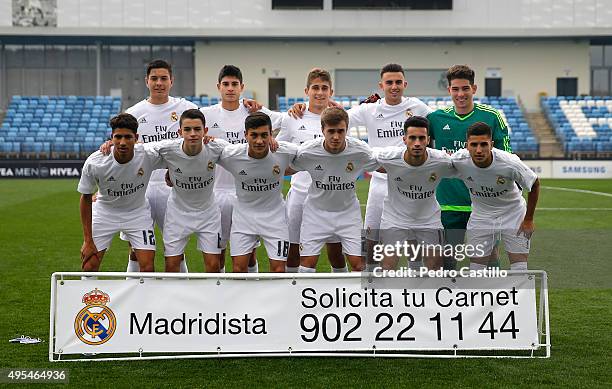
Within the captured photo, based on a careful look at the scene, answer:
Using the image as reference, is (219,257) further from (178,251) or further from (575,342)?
(575,342)

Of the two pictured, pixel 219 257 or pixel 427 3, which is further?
pixel 427 3

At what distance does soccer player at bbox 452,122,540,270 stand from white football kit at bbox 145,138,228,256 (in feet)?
6.49

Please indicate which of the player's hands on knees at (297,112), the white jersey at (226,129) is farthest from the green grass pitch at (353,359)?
the player's hands on knees at (297,112)

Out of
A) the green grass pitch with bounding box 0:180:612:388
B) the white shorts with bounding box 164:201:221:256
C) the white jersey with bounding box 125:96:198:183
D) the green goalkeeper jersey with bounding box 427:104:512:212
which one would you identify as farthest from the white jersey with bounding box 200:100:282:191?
the green grass pitch with bounding box 0:180:612:388

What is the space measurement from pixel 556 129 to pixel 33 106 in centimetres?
2124

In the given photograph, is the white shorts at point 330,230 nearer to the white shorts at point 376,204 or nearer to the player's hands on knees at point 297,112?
the white shorts at point 376,204

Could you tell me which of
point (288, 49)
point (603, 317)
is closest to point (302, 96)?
point (288, 49)

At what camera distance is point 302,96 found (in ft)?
120

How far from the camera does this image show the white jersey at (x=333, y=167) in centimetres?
693

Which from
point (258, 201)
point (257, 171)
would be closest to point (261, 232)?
point (258, 201)

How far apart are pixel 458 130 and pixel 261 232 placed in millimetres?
1888

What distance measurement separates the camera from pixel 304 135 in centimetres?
794

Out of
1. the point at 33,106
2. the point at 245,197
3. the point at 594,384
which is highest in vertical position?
the point at 33,106

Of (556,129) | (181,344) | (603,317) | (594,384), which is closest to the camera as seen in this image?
(594,384)
